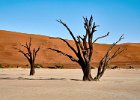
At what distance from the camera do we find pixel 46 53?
84.8 meters

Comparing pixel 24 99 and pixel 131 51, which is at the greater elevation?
→ pixel 131 51

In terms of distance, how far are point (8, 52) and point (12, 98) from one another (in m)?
68.2

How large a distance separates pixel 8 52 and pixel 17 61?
8.91 m

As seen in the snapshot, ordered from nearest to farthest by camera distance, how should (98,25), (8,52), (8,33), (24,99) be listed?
1. (24,99)
2. (98,25)
3. (8,52)
4. (8,33)

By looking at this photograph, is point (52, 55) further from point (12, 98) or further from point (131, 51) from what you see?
point (12, 98)

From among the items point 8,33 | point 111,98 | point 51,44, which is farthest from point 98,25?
point 8,33

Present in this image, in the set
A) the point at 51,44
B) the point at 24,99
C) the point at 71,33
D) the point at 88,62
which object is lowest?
the point at 24,99

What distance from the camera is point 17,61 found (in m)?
71.2

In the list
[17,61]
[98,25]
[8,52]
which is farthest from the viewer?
[8,52]

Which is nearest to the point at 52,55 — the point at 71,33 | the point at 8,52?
the point at 8,52

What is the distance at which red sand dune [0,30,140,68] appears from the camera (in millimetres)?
73375

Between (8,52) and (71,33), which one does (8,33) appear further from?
(71,33)

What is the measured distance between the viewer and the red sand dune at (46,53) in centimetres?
7338

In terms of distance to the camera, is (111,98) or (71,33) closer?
(111,98)
